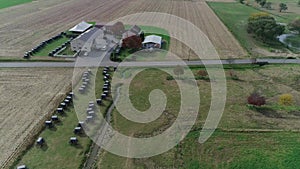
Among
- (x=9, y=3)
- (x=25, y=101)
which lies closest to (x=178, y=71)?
(x=25, y=101)

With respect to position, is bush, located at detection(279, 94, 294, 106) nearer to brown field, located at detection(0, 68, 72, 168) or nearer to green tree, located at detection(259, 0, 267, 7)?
brown field, located at detection(0, 68, 72, 168)

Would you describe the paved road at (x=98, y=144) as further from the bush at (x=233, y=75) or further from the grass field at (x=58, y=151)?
the bush at (x=233, y=75)

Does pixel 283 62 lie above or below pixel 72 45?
below

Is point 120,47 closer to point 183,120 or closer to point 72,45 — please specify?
point 72,45

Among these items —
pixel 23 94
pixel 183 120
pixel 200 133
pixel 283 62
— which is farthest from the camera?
pixel 283 62

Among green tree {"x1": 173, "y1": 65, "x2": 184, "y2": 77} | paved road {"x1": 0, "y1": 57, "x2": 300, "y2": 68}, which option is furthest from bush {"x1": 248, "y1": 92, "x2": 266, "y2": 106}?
paved road {"x1": 0, "y1": 57, "x2": 300, "y2": 68}

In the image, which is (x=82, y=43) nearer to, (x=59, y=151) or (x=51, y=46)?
(x=51, y=46)

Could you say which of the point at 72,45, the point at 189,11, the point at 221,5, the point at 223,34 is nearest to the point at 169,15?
the point at 189,11
